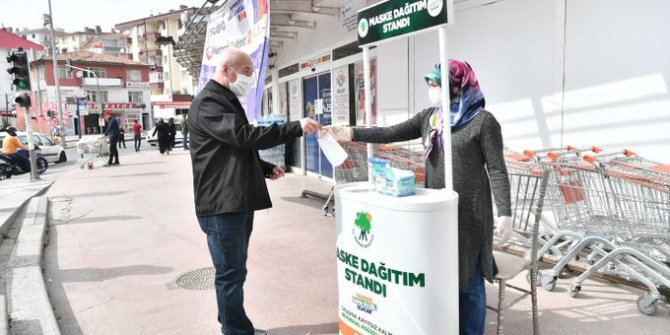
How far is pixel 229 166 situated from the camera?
282 centimetres

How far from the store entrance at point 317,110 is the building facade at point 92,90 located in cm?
4642

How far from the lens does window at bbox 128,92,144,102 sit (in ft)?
194

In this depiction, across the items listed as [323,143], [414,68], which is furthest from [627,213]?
[414,68]

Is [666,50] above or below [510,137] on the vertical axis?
above

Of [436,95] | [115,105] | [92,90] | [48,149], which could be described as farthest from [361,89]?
[92,90]

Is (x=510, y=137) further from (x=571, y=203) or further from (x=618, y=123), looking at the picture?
(x=571, y=203)

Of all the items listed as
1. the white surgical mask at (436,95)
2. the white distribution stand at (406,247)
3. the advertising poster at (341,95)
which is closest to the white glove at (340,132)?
the white distribution stand at (406,247)

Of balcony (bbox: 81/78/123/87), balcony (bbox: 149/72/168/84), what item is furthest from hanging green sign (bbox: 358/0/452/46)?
balcony (bbox: 149/72/168/84)

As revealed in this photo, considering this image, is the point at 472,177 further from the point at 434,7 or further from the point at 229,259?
the point at 229,259

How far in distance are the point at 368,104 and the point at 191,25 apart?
9205 mm

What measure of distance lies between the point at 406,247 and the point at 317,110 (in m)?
8.65

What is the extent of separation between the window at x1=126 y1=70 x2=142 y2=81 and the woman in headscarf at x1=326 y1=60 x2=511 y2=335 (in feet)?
210

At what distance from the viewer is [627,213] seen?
359 cm

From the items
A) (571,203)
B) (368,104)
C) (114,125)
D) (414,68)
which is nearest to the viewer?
(368,104)
